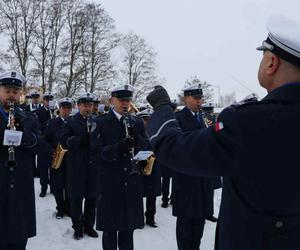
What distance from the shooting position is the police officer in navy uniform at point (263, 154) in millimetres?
1692

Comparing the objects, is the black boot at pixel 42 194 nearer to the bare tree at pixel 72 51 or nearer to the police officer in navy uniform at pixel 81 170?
the police officer in navy uniform at pixel 81 170

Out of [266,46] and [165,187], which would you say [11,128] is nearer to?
[266,46]

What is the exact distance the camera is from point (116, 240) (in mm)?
4777

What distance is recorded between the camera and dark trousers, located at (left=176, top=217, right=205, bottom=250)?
5047mm

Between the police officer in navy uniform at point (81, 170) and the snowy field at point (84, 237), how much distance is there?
0.33 meters

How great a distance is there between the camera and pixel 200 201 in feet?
17.1

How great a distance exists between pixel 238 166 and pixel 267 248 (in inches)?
15.9

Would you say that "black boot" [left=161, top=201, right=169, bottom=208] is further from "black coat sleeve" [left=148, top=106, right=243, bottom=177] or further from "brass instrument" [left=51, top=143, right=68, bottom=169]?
"black coat sleeve" [left=148, top=106, right=243, bottom=177]

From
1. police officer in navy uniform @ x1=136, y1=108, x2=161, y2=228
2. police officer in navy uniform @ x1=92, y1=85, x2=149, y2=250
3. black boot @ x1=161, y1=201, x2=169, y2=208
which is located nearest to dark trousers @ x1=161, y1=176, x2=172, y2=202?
black boot @ x1=161, y1=201, x2=169, y2=208

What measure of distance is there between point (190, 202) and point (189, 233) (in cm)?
41

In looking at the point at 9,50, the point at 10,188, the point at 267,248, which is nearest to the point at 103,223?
the point at 10,188

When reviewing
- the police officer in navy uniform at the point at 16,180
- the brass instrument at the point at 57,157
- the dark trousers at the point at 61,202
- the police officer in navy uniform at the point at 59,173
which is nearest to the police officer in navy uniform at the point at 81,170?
the police officer in navy uniform at the point at 59,173

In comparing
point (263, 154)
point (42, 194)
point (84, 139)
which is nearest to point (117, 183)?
point (84, 139)

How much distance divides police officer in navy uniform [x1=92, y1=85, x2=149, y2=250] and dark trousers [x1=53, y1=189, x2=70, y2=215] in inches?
107
